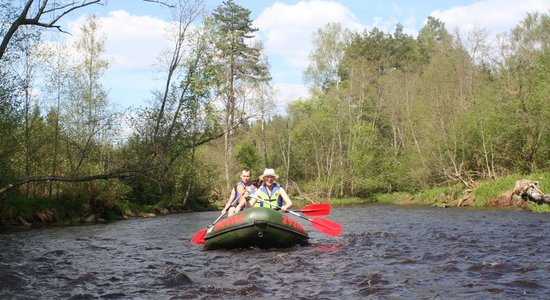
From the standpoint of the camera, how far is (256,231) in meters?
8.60

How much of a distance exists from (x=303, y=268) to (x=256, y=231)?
172 cm

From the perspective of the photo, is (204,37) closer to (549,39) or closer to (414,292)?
(414,292)

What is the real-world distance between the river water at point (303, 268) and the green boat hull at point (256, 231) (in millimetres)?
189

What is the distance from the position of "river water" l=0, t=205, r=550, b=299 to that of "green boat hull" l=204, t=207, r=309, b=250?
0.62 feet

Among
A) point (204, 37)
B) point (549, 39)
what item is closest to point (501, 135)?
point (549, 39)

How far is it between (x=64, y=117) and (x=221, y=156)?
16.1 metres

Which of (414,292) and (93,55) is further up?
(93,55)

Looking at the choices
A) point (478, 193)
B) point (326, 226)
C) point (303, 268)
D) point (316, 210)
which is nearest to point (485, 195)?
point (478, 193)

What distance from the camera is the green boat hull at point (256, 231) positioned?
857 centimetres

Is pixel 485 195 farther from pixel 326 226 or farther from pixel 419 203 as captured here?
pixel 326 226

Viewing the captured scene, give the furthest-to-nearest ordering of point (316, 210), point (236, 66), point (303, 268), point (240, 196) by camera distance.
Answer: point (236, 66) < point (316, 210) < point (240, 196) < point (303, 268)

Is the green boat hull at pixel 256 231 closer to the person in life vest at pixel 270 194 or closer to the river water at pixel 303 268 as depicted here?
the river water at pixel 303 268

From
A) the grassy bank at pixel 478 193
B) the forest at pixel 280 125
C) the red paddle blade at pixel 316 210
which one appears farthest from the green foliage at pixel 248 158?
the red paddle blade at pixel 316 210

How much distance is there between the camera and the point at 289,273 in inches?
266
